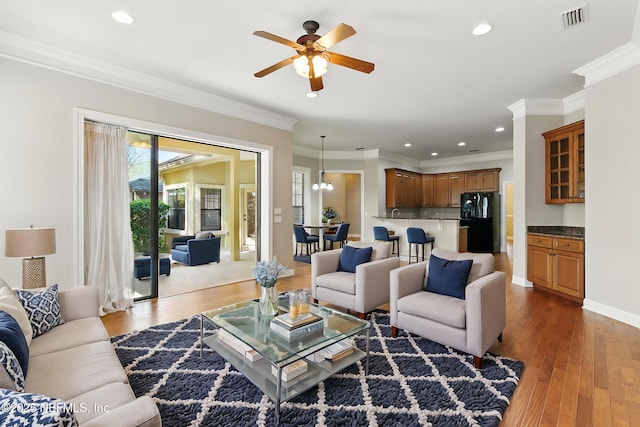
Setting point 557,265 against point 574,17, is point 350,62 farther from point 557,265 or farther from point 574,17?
point 557,265

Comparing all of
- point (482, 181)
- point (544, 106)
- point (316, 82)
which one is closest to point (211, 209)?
point (316, 82)

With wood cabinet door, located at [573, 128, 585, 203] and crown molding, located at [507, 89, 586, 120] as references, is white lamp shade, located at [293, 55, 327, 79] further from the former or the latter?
wood cabinet door, located at [573, 128, 585, 203]

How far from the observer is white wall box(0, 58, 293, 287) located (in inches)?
115

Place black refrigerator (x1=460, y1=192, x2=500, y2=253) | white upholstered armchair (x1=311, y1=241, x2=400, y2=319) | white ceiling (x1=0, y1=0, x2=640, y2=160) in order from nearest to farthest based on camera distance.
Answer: white ceiling (x1=0, y1=0, x2=640, y2=160) → white upholstered armchair (x1=311, y1=241, x2=400, y2=319) → black refrigerator (x1=460, y1=192, x2=500, y2=253)

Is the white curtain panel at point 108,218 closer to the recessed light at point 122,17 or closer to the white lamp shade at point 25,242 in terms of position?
the white lamp shade at point 25,242

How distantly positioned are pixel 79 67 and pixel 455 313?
4.51m

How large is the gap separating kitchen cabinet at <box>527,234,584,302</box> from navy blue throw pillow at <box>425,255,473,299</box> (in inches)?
85.3

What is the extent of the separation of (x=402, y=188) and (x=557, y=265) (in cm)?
485

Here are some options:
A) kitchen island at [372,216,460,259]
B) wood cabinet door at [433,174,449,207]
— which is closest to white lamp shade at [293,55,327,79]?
kitchen island at [372,216,460,259]

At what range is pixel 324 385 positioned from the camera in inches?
83.9

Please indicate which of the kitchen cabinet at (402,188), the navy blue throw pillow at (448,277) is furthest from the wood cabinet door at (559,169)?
the kitchen cabinet at (402,188)

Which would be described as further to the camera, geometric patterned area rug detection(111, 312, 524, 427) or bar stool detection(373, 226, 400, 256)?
bar stool detection(373, 226, 400, 256)

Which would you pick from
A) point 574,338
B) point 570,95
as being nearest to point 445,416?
point 574,338

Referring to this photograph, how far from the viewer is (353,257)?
3811 millimetres
